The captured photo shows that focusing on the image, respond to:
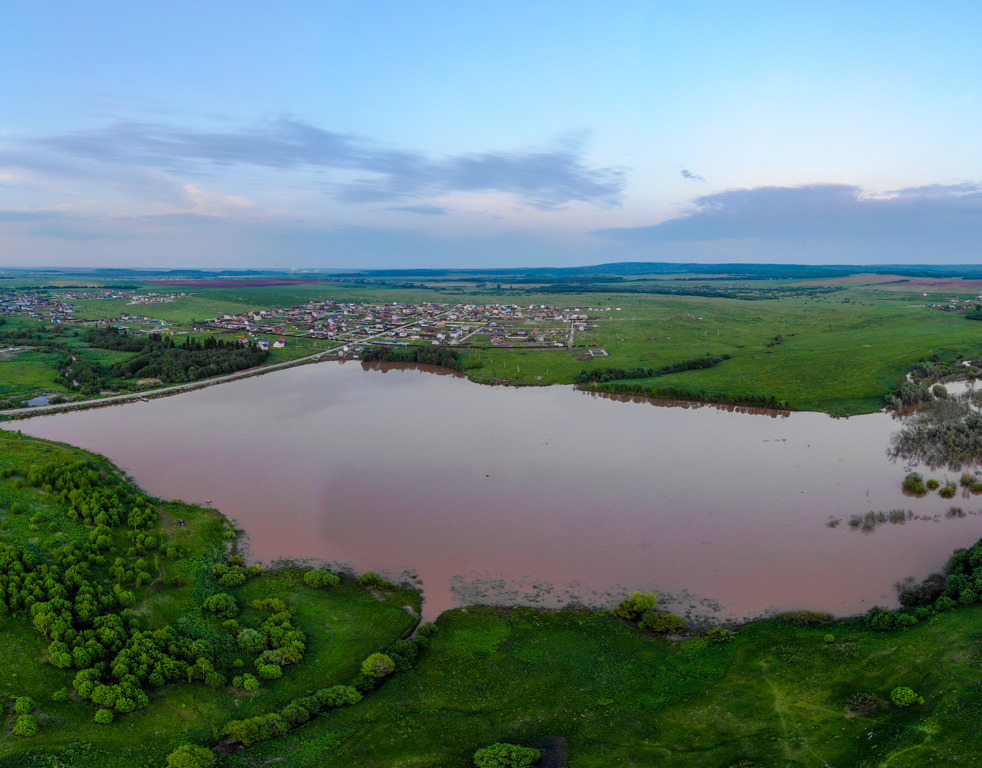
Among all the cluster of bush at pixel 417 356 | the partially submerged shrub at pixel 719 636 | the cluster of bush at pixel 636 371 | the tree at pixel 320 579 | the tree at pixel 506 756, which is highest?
the cluster of bush at pixel 417 356

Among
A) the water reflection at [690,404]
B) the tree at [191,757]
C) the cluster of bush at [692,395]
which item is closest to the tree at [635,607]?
the tree at [191,757]

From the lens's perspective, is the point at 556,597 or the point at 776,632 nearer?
the point at 776,632

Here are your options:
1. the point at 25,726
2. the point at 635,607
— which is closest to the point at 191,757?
the point at 25,726

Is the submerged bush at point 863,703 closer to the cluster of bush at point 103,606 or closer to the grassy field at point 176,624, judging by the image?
the grassy field at point 176,624

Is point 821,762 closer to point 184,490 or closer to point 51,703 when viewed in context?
point 51,703

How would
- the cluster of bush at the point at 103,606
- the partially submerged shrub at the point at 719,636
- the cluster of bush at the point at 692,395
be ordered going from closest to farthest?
1. the cluster of bush at the point at 103,606
2. the partially submerged shrub at the point at 719,636
3. the cluster of bush at the point at 692,395

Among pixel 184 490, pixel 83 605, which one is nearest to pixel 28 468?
pixel 184 490

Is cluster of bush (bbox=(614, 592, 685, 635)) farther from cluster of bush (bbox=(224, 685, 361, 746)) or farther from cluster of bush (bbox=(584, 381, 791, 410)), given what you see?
cluster of bush (bbox=(584, 381, 791, 410))

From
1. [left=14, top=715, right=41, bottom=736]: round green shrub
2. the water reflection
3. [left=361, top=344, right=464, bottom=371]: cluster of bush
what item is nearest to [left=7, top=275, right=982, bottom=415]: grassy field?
the water reflection
